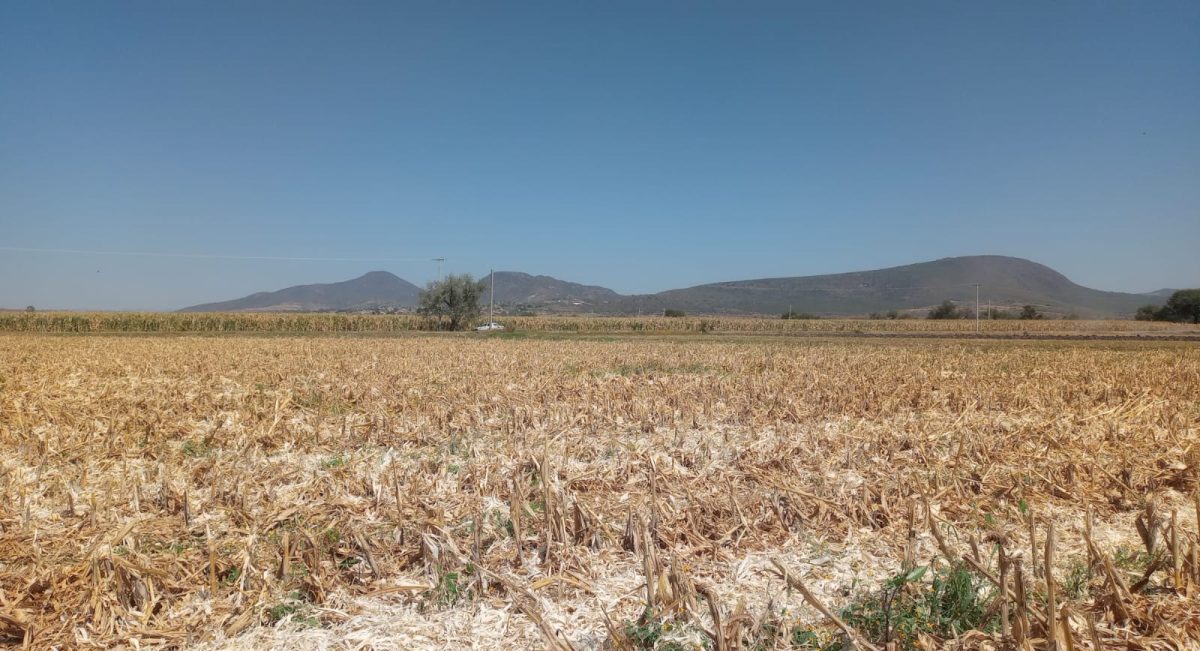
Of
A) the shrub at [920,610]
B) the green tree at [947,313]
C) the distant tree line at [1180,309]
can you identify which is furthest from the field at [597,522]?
the distant tree line at [1180,309]

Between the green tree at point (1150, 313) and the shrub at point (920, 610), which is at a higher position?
the green tree at point (1150, 313)

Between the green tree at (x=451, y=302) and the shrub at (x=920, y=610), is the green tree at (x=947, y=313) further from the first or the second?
the shrub at (x=920, y=610)

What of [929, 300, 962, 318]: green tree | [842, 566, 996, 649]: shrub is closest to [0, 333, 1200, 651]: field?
[842, 566, 996, 649]: shrub

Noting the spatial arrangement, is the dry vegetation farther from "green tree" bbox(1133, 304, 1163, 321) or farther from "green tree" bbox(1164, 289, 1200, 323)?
"green tree" bbox(1133, 304, 1163, 321)

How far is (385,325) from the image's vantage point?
259 ft

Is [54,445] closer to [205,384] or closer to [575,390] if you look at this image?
[205,384]

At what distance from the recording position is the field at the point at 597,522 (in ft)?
13.7

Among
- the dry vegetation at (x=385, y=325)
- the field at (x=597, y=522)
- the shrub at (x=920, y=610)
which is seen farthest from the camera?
the dry vegetation at (x=385, y=325)

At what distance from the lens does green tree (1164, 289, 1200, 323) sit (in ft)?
400

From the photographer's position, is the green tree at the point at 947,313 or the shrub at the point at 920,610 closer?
the shrub at the point at 920,610

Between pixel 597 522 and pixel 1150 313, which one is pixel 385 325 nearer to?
pixel 597 522

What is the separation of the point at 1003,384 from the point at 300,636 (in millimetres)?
17554

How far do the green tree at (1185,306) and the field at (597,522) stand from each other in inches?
6188

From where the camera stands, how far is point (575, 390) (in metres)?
14.5
